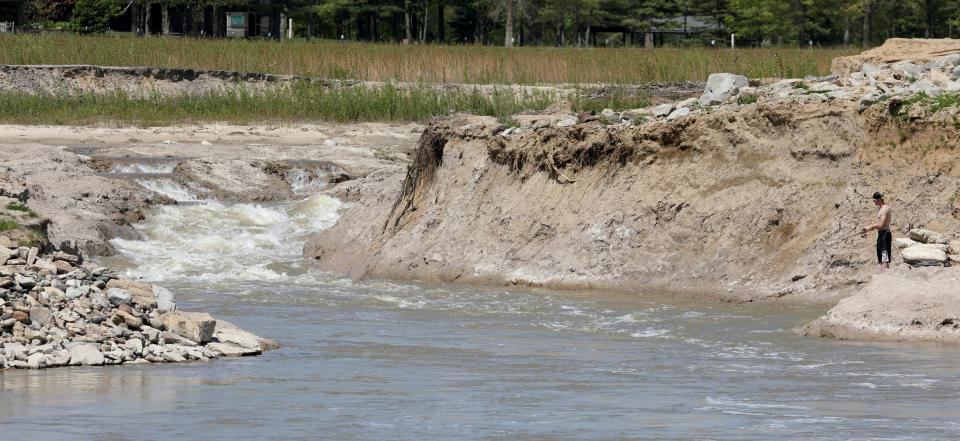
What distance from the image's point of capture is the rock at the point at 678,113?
19469mm

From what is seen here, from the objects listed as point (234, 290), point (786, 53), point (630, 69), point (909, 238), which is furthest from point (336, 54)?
point (909, 238)

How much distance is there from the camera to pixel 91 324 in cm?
1305

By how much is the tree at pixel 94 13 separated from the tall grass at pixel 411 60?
19.1 m

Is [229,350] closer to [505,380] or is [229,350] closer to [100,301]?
[100,301]

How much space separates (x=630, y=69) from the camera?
39500mm

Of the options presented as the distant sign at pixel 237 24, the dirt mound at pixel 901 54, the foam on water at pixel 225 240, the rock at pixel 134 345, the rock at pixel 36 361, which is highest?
the distant sign at pixel 237 24

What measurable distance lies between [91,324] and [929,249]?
777 centimetres

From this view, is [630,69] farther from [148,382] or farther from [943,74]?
[148,382]

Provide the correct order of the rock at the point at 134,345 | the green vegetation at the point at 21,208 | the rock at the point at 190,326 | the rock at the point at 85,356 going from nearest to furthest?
the rock at the point at 85,356, the rock at the point at 134,345, the rock at the point at 190,326, the green vegetation at the point at 21,208

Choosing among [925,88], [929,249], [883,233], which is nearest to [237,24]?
[925,88]

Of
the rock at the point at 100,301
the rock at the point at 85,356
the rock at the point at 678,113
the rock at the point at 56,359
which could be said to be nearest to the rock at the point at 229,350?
the rock at the point at 100,301

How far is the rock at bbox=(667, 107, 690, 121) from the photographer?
63.9ft

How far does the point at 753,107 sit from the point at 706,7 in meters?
58.7

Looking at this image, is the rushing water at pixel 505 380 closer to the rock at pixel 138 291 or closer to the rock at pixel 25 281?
the rock at pixel 138 291
